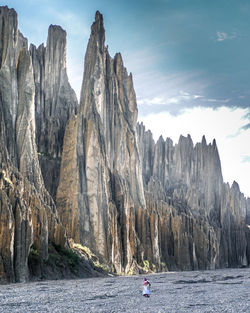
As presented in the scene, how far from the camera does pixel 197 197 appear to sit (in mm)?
127625

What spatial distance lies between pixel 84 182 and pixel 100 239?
27.1 feet

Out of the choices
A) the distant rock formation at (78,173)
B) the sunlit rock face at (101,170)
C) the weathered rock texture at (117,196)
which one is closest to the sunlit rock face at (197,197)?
the weathered rock texture at (117,196)

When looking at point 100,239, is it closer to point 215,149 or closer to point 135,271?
point 135,271

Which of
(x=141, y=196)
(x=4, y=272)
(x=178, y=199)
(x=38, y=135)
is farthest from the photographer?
(x=178, y=199)

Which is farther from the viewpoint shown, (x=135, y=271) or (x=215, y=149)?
(x=215, y=149)

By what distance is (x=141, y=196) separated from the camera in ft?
277

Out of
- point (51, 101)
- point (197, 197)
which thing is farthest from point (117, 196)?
point (197, 197)

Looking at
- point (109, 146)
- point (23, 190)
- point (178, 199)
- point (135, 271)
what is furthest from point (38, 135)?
point (178, 199)

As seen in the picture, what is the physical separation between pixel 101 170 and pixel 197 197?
2607 inches

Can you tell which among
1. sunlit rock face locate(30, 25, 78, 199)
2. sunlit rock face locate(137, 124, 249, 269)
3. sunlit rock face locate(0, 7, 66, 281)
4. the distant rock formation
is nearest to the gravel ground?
sunlit rock face locate(0, 7, 66, 281)

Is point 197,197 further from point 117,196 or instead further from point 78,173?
point 78,173

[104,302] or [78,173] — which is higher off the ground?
[78,173]

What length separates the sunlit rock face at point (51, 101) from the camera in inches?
2724

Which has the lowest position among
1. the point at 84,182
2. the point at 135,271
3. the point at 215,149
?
the point at 135,271
